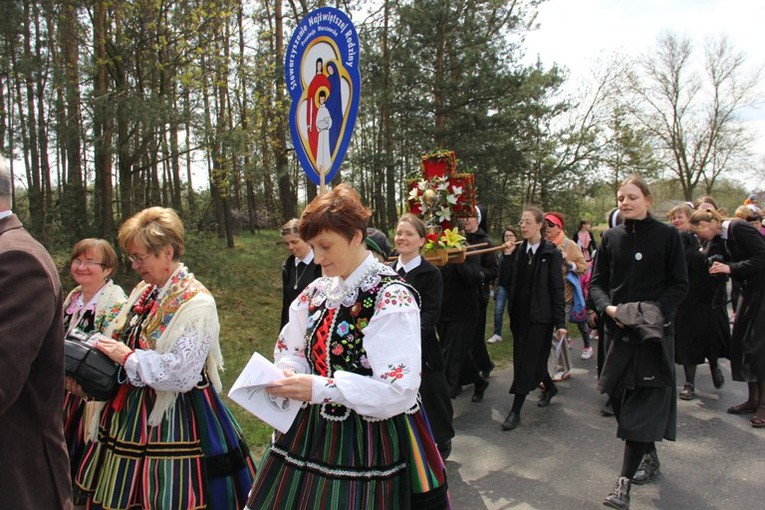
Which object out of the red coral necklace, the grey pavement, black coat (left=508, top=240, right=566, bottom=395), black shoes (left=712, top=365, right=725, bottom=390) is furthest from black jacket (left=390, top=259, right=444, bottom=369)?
black shoes (left=712, top=365, right=725, bottom=390)

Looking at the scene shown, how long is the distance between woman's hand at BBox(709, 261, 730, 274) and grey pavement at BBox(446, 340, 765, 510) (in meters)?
1.33

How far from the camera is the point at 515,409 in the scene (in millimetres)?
5324

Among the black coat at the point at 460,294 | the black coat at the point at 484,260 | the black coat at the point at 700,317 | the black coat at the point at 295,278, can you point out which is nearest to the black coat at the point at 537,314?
the black coat at the point at 460,294

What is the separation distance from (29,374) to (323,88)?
2.57 metres

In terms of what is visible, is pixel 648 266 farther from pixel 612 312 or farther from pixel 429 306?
pixel 429 306

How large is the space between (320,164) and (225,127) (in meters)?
7.46

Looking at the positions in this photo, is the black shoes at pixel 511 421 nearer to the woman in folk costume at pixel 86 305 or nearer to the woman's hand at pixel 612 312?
the woman's hand at pixel 612 312

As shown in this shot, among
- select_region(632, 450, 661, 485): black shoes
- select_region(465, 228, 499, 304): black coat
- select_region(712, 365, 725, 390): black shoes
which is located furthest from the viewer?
select_region(465, 228, 499, 304): black coat

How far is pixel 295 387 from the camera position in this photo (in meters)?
2.05

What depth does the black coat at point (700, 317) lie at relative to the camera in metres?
5.99

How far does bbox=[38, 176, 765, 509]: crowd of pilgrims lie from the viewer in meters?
2.20

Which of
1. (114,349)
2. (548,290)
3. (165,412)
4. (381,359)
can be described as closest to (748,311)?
(548,290)

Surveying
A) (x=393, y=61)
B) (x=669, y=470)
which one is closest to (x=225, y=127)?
(x=393, y=61)

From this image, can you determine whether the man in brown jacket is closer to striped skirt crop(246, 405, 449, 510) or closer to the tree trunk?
striped skirt crop(246, 405, 449, 510)
